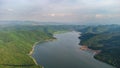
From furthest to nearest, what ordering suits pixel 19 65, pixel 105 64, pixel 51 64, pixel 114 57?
1. pixel 114 57
2. pixel 105 64
3. pixel 51 64
4. pixel 19 65

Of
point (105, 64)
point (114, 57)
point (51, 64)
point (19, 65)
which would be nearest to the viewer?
point (19, 65)

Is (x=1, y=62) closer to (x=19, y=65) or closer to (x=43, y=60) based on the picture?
(x=19, y=65)

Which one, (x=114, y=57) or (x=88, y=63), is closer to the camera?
(x=88, y=63)

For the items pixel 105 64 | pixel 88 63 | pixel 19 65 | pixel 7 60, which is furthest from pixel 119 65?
pixel 7 60

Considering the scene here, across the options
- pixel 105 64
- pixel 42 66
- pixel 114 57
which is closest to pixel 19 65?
pixel 42 66

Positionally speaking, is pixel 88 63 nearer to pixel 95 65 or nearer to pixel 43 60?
pixel 95 65

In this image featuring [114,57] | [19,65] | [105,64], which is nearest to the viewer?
[19,65]

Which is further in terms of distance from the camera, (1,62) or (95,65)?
(95,65)

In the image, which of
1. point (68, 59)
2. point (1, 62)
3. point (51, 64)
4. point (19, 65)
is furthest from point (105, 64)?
point (1, 62)
